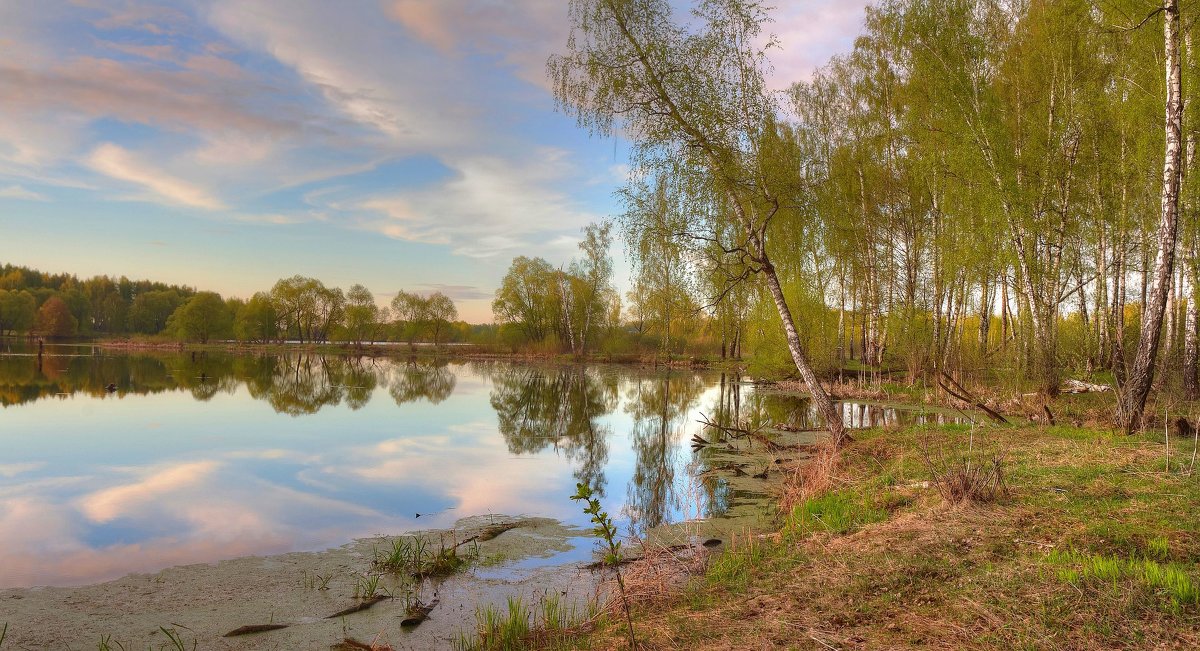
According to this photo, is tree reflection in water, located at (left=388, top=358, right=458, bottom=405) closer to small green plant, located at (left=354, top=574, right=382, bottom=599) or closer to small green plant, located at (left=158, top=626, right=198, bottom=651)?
small green plant, located at (left=354, top=574, right=382, bottom=599)

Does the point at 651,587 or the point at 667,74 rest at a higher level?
the point at 667,74

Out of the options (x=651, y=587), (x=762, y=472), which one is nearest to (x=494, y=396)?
(x=762, y=472)

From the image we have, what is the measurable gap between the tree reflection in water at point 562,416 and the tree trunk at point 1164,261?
920cm

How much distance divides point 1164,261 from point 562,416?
17.3 m

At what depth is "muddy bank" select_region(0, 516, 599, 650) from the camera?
546cm

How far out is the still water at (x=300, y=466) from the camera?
354 inches

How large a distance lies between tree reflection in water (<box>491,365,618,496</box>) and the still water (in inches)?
5.0

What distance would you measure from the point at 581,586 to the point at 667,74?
10.7 metres

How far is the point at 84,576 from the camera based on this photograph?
24.0ft

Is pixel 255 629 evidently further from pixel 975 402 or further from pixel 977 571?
pixel 975 402

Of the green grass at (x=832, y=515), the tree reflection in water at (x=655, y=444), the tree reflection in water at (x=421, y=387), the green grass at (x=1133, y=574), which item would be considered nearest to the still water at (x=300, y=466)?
the tree reflection in water at (x=655, y=444)

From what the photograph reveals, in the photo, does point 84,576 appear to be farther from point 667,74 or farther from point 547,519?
point 667,74

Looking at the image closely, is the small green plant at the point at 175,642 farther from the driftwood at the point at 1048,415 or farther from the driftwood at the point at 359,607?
the driftwood at the point at 1048,415

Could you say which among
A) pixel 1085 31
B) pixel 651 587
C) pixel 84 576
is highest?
pixel 1085 31
